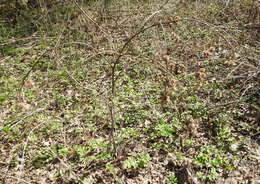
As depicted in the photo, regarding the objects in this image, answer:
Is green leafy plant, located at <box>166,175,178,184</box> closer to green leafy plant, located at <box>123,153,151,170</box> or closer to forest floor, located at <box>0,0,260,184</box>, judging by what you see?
forest floor, located at <box>0,0,260,184</box>

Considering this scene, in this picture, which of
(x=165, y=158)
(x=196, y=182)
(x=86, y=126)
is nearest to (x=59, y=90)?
(x=86, y=126)

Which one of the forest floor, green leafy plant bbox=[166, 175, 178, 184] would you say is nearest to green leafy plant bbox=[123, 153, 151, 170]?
the forest floor

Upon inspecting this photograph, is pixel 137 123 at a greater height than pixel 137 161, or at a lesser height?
greater

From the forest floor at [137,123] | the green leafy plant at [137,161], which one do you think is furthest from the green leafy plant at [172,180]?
the green leafy plant at [137,161]

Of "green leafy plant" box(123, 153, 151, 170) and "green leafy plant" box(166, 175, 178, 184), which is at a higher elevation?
"green leafy plant" box(123, 153, 151, 170)

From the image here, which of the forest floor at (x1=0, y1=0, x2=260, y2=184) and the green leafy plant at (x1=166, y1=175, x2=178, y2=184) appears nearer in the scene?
the green leafy plant at (x1=166, y1=175, x2=178, y2=184)

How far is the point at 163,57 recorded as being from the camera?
390 cm

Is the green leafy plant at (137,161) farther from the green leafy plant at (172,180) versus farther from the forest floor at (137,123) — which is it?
the green leafy plant at (172,180)

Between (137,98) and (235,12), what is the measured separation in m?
4.94

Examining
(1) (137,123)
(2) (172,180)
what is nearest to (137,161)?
(2) (172,180)

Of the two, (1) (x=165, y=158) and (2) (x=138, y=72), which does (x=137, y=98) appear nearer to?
(2) (x=138, y=72)

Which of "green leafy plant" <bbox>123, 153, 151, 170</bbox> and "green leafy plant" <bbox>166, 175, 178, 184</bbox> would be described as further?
"green leafy plant" <bbox>123, 153, 151, 170</bbox>

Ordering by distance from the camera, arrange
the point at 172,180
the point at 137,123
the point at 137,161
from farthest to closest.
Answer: the point at 137,123
the point at 137,161
the point at 172,180

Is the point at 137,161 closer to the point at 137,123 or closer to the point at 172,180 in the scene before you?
the point at 172,180
